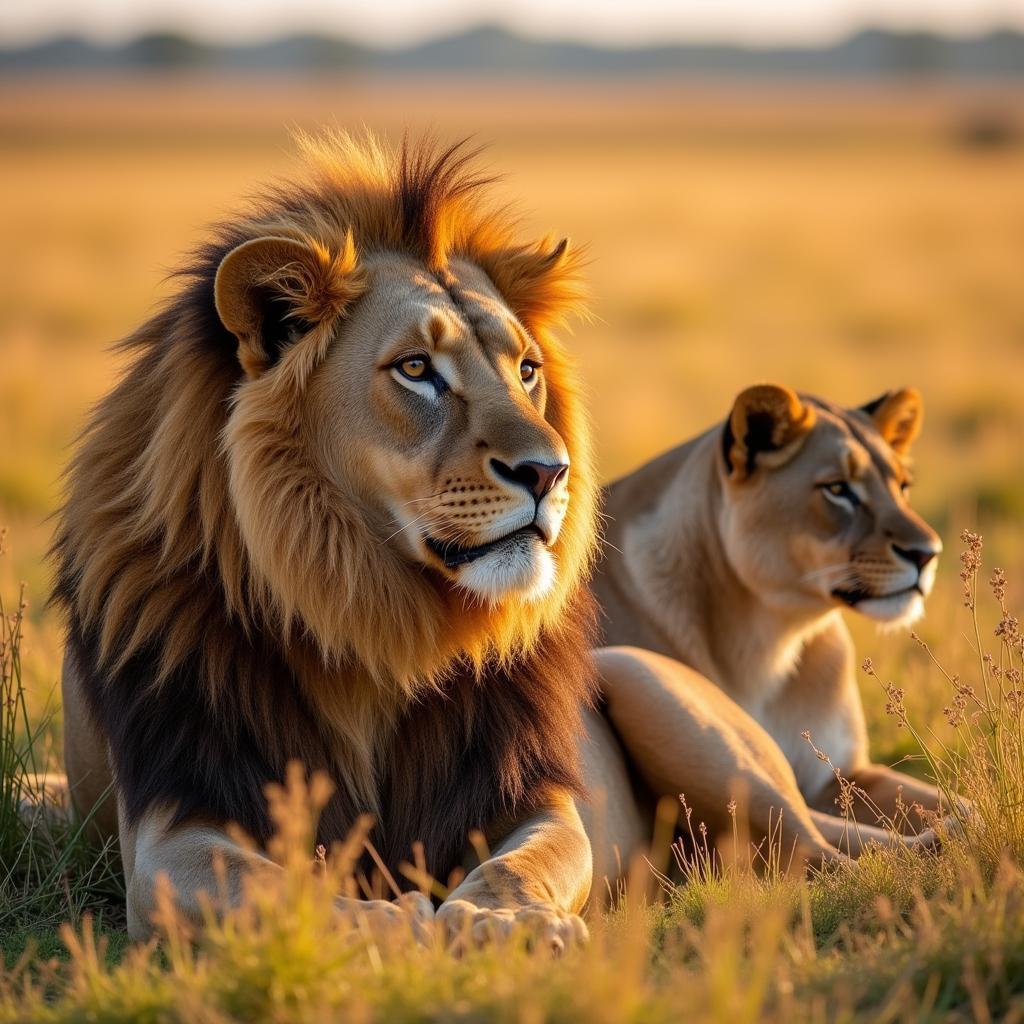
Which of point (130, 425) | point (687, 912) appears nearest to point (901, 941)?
point (687, 912)

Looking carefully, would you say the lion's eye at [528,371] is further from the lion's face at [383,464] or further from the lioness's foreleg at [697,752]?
the lioness's foreleg at [697,752]

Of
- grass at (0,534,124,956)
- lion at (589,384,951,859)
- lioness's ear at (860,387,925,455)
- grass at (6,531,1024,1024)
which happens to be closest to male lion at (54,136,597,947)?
grass at (6,531,1024,1024)

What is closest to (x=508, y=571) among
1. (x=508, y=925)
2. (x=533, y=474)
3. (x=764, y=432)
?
(x=533, y=474)

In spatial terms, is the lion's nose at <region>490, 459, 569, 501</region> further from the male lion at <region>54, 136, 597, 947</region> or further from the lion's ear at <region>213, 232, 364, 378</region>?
the lion's ear at <region>213, 232, 364, 378</region>

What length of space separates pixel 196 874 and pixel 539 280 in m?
1.84

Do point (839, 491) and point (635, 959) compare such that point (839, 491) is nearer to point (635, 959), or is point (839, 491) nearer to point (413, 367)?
point (413, 367)

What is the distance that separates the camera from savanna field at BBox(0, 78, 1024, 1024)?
2.72m

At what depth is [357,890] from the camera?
12.3 ft

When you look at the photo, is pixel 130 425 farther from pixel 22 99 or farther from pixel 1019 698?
pixel 22 99

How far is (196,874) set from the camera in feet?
11.1

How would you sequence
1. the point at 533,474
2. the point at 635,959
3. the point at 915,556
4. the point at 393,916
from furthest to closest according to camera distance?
1. the point at 915,556
2. the point at 533,474
3. the point at 393,916
4. the point at 635,959

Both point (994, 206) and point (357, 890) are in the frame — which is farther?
point (994, 206)

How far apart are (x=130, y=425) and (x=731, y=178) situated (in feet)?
123

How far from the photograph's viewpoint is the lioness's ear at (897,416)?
5953mm
